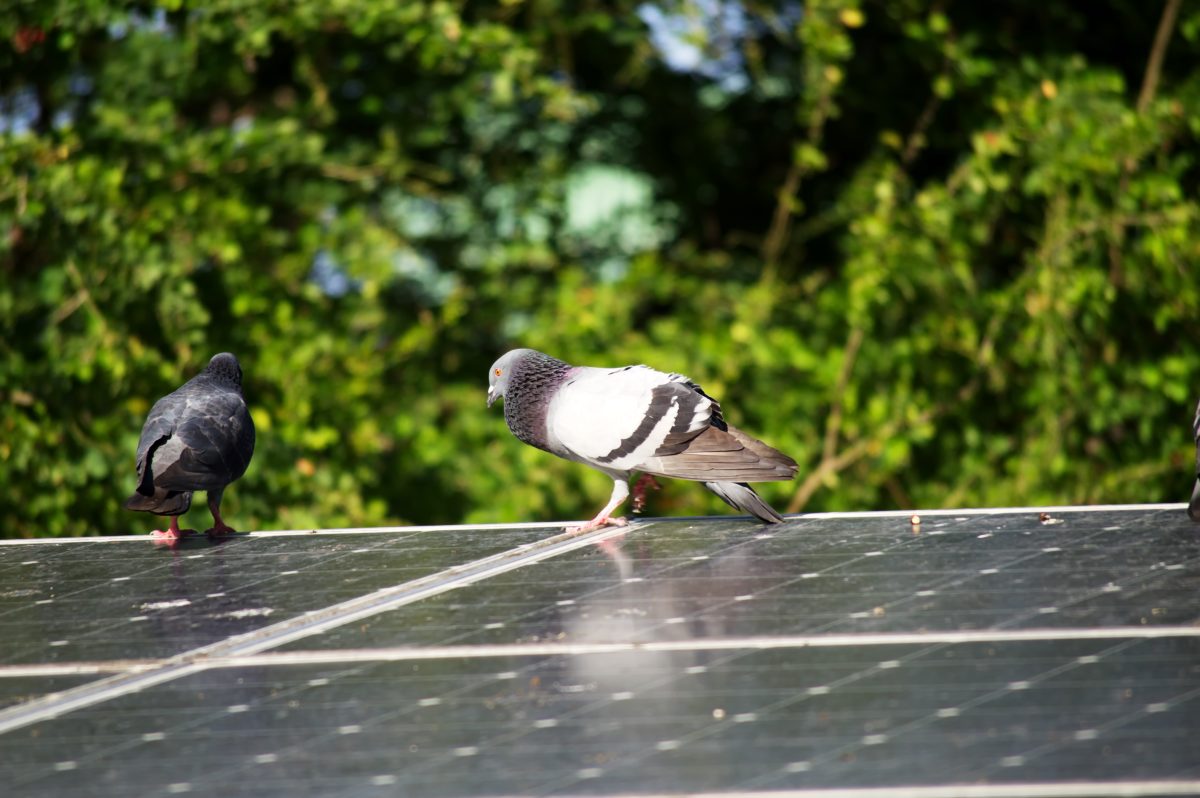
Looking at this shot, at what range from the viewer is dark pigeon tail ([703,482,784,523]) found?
15.7 feet

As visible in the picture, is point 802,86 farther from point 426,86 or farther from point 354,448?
point 354,448

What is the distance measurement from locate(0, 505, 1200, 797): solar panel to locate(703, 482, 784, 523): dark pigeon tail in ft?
0.85

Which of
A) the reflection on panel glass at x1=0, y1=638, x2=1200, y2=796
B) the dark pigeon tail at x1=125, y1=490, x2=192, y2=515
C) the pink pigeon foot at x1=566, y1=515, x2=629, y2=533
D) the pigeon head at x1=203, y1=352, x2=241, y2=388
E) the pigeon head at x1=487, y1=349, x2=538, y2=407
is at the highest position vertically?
the pigeon head at x1=203, y1=352, x2=241, y2=388

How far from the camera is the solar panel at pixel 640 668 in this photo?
2.30 m

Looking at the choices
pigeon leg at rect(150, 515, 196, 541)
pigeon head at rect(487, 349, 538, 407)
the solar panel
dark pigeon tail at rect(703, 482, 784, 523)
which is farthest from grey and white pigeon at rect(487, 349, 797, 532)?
pigeon leg at rect(150, 515, 196, 541)

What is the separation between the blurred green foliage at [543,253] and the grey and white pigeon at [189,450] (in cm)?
325

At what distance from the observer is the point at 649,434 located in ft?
15.9

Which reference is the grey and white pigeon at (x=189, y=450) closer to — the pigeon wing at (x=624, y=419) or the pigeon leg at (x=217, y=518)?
the pigeon leg at (x=217, y=518)

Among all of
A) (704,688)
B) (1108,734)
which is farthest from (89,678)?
(1108,734)

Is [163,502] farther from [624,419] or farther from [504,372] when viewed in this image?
[624,419]

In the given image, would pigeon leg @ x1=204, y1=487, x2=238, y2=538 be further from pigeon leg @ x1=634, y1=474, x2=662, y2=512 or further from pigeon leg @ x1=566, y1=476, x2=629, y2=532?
pigeon leg @ x1=634, y1=474, x2=662, y2=512

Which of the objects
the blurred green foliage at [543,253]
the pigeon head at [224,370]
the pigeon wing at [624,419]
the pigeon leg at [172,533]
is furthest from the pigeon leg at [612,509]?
the blurred green foliage at [543,253]

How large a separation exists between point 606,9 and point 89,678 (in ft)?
26.6

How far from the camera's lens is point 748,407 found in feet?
31.8
